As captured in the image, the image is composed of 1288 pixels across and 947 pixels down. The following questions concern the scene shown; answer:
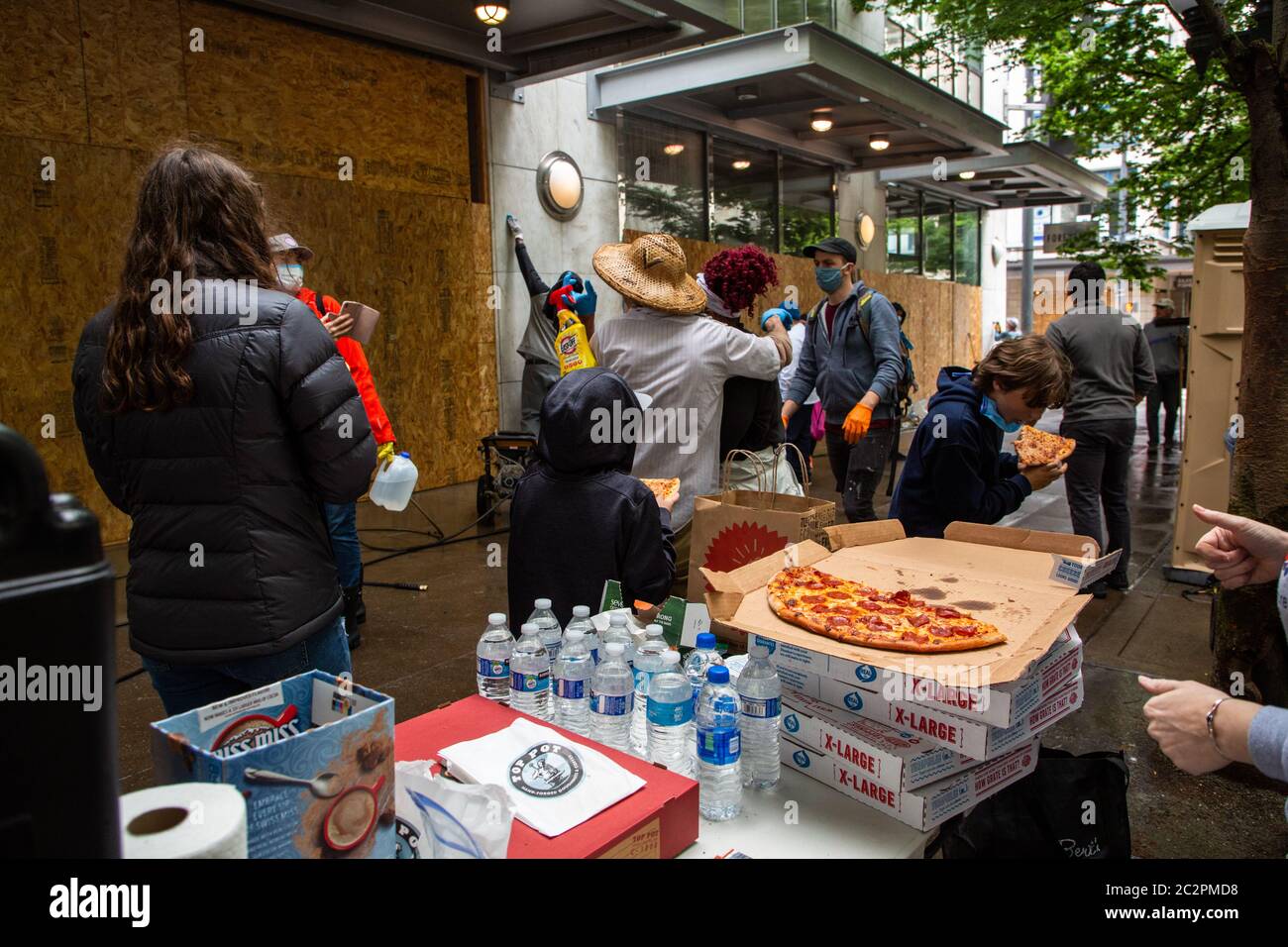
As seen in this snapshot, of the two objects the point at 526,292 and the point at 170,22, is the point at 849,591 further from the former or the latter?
the point at 526,292

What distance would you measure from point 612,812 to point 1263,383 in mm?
3913

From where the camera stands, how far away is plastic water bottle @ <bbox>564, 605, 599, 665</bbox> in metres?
2.22

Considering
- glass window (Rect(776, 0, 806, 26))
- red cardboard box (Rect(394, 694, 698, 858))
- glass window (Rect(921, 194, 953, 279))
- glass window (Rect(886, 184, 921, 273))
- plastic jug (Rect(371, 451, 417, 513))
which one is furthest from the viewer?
glass window (Rect(921, 194, 953, 279))

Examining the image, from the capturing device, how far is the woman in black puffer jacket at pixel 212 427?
2.16 m

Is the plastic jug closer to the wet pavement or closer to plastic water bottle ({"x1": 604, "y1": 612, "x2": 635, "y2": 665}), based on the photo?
the wet pavement

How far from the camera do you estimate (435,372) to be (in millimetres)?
8867

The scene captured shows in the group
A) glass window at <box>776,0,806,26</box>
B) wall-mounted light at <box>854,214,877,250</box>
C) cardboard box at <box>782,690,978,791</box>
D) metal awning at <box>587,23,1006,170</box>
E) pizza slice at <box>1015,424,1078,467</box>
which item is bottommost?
cardboard box at <box>782,690,978,791</box>

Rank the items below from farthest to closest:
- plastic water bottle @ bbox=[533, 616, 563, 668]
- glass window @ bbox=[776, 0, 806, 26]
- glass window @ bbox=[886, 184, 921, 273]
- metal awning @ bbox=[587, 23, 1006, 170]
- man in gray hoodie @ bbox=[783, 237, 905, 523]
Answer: glass window @ bbox=[886, 184, 921, 273]
glass window @ bbox=[776, 0, 806, 26]
metal awning @ bbox=[587, 23, 1006, 170]
man in gray hoodie @ bbox=[783, 237, 905, 523]
plastic water bottle @ bbox=[533, 616, 563, 668]

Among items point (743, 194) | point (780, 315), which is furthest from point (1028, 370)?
point (743, 194)

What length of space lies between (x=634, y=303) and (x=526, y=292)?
585 centimetres

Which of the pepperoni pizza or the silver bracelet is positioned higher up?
the pepperoni pizza

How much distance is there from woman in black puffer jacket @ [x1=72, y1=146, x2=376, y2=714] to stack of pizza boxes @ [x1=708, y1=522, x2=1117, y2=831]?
44.0 inches

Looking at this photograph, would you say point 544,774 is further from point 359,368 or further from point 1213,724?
point 359,368


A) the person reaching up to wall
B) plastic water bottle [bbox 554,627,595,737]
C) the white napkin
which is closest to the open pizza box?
plastic water bottle [bbox 554,627,595,737]
